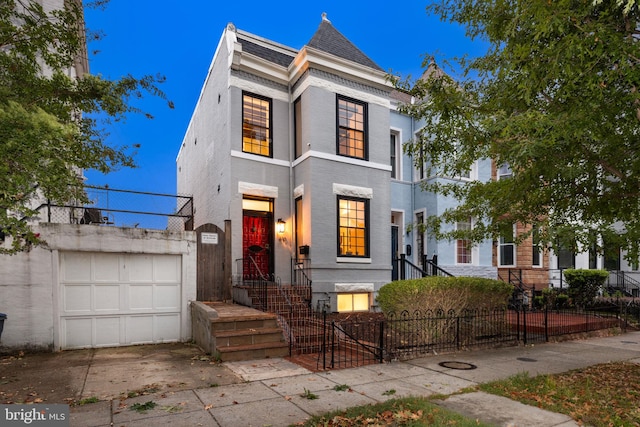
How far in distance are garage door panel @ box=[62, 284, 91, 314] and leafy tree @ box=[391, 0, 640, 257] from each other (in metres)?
8.67

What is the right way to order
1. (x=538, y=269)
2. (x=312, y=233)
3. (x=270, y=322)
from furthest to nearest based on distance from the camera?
1. (x=538, y=269)
2. (x=312, y=233)
3. (x=270, y=322)

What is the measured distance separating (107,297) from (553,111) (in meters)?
10.4

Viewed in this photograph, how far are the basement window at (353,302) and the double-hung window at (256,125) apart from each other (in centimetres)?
538

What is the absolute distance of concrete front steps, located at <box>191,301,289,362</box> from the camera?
8117 mm

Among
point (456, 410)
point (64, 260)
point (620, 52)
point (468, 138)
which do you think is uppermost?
point (620, 52)

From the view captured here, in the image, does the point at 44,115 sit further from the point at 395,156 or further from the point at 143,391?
the point at 395,156

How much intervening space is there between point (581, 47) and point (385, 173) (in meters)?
9.57

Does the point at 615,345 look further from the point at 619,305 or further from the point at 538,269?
the point at 538,269

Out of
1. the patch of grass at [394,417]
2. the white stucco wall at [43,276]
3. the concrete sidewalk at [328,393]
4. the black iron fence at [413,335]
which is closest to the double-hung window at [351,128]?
the black iron fence at [413,335]

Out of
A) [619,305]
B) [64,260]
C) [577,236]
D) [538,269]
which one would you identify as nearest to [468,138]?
[577,236]

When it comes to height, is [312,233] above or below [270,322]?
above

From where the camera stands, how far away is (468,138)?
776 centimetres

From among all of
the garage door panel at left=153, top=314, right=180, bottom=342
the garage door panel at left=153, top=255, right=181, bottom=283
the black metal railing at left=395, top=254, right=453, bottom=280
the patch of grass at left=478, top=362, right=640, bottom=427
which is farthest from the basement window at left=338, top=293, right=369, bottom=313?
the patch of grass at left=478, top=362, right=640, bottom=427

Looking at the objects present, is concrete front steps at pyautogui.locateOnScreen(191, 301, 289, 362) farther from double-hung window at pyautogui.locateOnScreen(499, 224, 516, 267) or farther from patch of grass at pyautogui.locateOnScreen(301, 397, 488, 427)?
double-hung window at pyautogui.locateOnScreen(499, 224, 516, 267)
